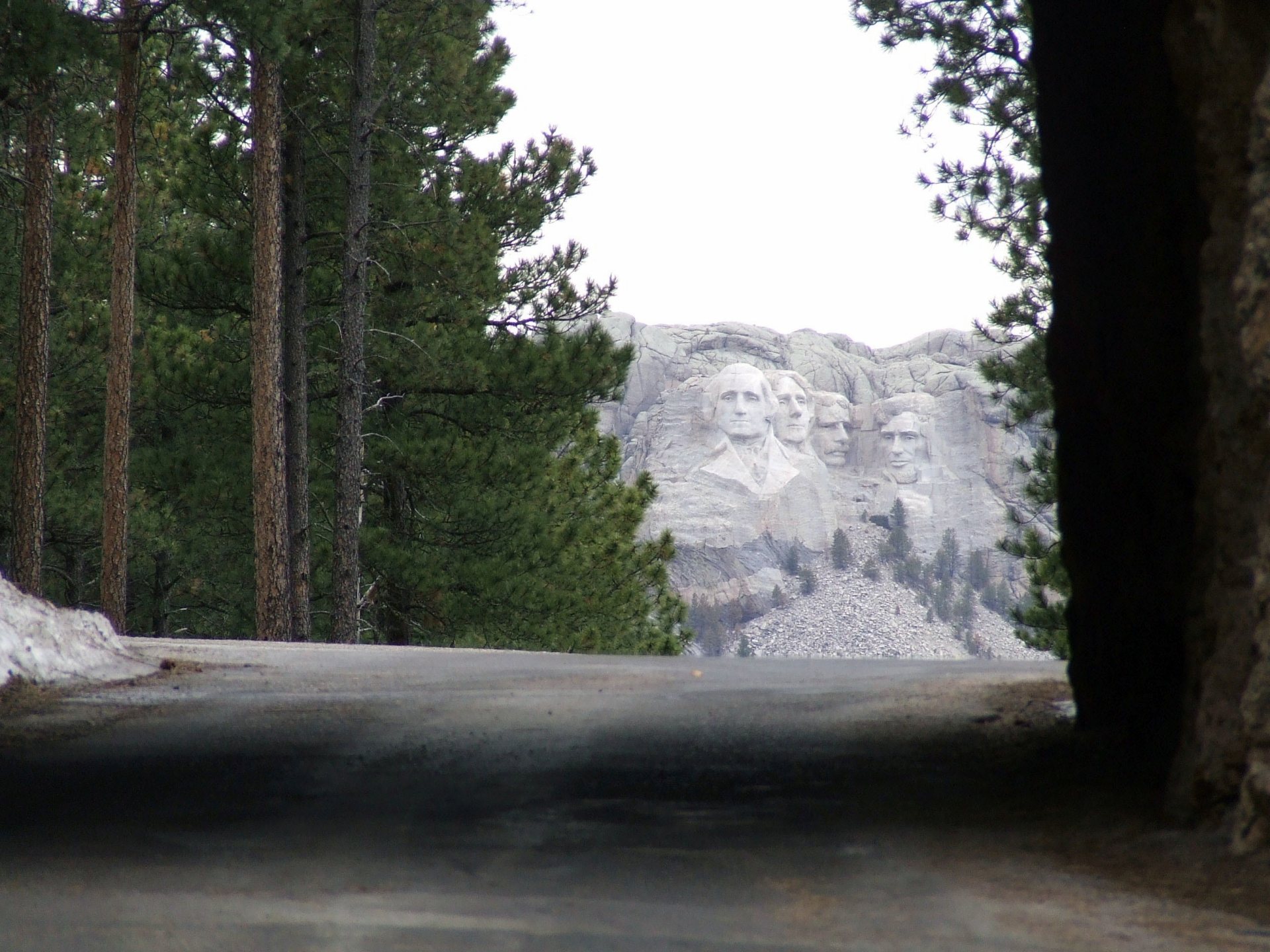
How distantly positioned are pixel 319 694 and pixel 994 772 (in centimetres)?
441

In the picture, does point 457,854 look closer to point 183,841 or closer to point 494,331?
point 183,841

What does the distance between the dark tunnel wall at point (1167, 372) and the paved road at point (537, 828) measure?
0.76 metres

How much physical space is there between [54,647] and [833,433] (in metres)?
150

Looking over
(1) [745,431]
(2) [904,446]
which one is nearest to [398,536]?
(1) [745,431]

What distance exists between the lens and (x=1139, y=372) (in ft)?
19.9

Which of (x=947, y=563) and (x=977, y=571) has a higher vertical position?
(x=947, y=563)

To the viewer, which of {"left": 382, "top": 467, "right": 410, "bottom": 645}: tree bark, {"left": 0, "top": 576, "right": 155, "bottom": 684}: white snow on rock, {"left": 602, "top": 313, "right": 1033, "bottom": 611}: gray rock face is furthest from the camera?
{"left": 602, "top": 313, "right": 1033, "bottom": 611}: gray rock face

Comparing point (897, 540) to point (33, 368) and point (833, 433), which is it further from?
point (33, 368)

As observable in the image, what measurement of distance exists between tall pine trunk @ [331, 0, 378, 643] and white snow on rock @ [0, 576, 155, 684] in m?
8.89

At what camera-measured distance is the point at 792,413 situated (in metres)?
155

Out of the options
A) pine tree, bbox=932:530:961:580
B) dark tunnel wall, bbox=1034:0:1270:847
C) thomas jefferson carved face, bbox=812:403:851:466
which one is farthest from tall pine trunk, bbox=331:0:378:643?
thomas jefferson carved face, bbox=812:403:851:466

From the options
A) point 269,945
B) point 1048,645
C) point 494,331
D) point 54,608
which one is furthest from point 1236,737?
point 494,331

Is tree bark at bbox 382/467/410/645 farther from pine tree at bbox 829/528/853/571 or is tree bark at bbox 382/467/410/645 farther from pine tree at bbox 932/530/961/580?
pine tree at bbox 829/528/853/571

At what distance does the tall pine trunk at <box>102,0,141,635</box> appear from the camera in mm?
18172
